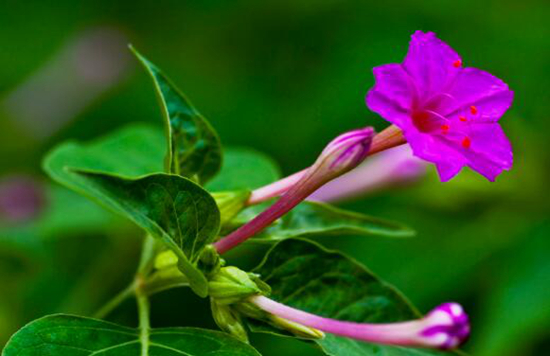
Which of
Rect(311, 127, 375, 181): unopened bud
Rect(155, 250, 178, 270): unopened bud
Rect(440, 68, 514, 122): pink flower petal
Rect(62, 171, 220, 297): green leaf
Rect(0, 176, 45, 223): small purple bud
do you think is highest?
Rect(440, 68, 514, 122): pink flower petal

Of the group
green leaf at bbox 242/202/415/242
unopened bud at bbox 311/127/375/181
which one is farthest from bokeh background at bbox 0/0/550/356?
unopened bud at bbox 311/127/375/181

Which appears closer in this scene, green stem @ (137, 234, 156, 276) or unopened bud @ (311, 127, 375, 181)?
unopened bud @ (311, 127, 375, 181)

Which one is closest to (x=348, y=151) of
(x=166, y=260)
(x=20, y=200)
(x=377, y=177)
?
(x=166, y=260)

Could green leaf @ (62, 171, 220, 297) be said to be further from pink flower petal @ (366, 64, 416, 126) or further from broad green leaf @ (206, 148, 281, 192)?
broad green leaf @ (206, 148, 281, 192)

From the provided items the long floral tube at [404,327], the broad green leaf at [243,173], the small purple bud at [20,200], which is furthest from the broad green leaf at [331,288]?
the small purple bud at [20,200]

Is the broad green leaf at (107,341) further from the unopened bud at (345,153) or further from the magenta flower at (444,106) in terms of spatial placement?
the magenta flower at (444,106)

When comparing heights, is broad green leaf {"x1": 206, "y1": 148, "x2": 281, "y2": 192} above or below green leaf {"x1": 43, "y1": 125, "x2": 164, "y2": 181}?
below

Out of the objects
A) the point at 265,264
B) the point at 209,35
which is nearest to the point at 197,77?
the point at 209,35
